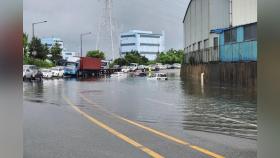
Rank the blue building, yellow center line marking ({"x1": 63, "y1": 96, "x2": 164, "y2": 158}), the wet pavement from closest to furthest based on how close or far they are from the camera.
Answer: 1. yellow center line marking ({"x1": 63, "y1": 96, "x2": 164, "y2": 158})
2. the wet pavement
3. the blue building

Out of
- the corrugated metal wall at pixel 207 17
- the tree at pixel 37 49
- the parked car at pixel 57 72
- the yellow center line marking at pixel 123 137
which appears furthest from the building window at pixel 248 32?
the tree at pixel 37 49

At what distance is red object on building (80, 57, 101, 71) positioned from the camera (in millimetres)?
76219

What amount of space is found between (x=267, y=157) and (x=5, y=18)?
63.4 inches

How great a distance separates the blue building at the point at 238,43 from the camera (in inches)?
1472

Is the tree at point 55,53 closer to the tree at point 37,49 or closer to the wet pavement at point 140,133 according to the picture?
the tree at point 37,49

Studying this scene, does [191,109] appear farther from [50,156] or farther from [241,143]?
[50,156]

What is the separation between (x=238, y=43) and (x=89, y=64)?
141 feet

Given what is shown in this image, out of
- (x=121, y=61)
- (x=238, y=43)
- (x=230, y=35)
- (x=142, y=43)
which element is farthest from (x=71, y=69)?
(x=142, y=43)

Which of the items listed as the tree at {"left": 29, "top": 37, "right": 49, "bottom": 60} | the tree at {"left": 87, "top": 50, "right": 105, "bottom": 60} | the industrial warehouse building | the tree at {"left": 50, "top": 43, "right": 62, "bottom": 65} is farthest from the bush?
the tree at {"left": 87, "top": 50, "right": 105, "bottom": 60}

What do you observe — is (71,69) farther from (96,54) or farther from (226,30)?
(96,54)

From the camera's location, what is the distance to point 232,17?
1884 inches

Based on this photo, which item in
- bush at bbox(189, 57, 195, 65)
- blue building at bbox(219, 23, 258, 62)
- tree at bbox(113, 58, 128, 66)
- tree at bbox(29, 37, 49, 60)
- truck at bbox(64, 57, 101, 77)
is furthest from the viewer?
tree at bbox(113, 58, 128, 66)

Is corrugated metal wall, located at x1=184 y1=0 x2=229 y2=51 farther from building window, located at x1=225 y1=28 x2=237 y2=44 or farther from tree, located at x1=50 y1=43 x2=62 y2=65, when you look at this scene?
tree, located at x1=50 y1=43 x2=62 y2=65

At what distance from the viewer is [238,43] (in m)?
40.2
